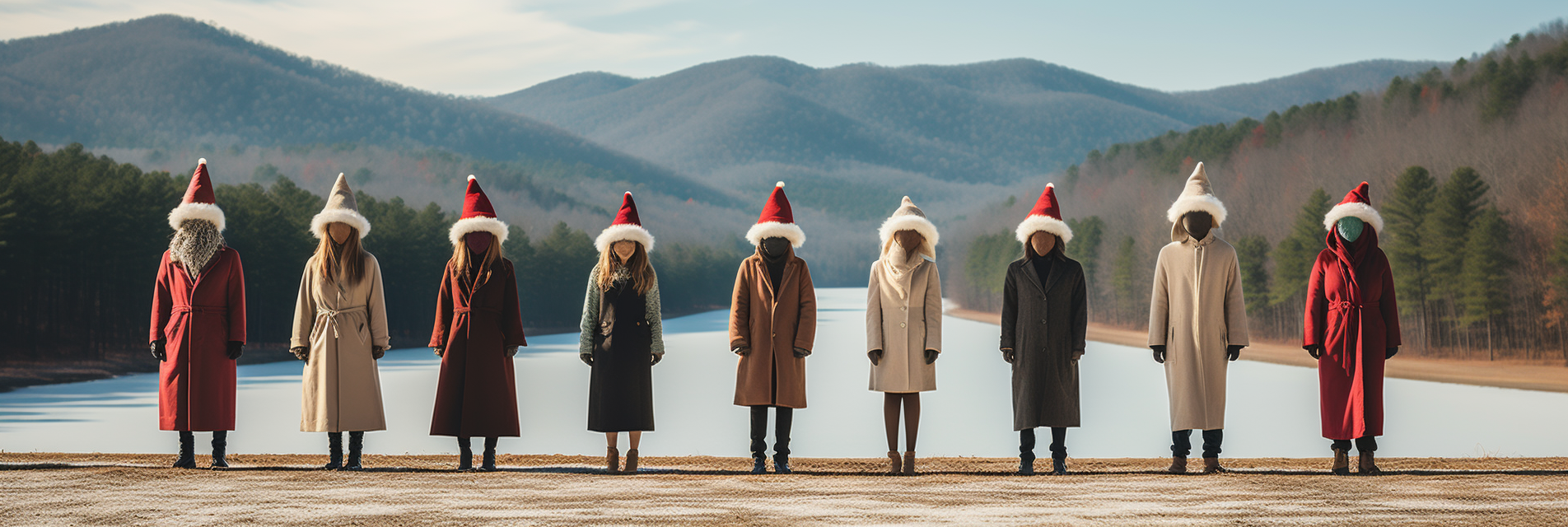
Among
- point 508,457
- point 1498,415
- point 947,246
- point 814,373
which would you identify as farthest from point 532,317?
point 947,246

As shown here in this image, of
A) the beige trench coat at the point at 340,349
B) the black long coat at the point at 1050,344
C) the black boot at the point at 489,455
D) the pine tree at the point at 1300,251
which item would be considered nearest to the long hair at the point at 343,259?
the beige trench coat at the point at 340,349

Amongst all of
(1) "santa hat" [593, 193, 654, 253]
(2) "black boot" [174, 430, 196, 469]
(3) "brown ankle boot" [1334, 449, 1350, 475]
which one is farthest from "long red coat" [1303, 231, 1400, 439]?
(2) "black boot" [174, 430, 196, 469]

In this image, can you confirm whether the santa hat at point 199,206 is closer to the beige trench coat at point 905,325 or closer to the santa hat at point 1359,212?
the beige trench coat at point 905,325

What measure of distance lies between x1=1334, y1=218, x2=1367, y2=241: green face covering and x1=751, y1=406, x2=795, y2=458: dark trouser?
431 centimetres

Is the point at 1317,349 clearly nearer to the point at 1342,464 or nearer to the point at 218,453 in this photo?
the point at 1342,464

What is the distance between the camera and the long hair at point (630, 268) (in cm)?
897

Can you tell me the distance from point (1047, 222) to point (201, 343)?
6430 millimetres

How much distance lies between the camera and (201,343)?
352 inches

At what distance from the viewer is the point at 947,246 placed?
507 ft

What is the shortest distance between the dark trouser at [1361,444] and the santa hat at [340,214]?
7383 mm

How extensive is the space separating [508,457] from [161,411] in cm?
262

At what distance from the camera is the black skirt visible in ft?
29.4

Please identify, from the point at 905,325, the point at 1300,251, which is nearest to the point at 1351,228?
the point at 905,325

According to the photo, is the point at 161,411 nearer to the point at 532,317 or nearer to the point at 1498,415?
the point at 1498,415
